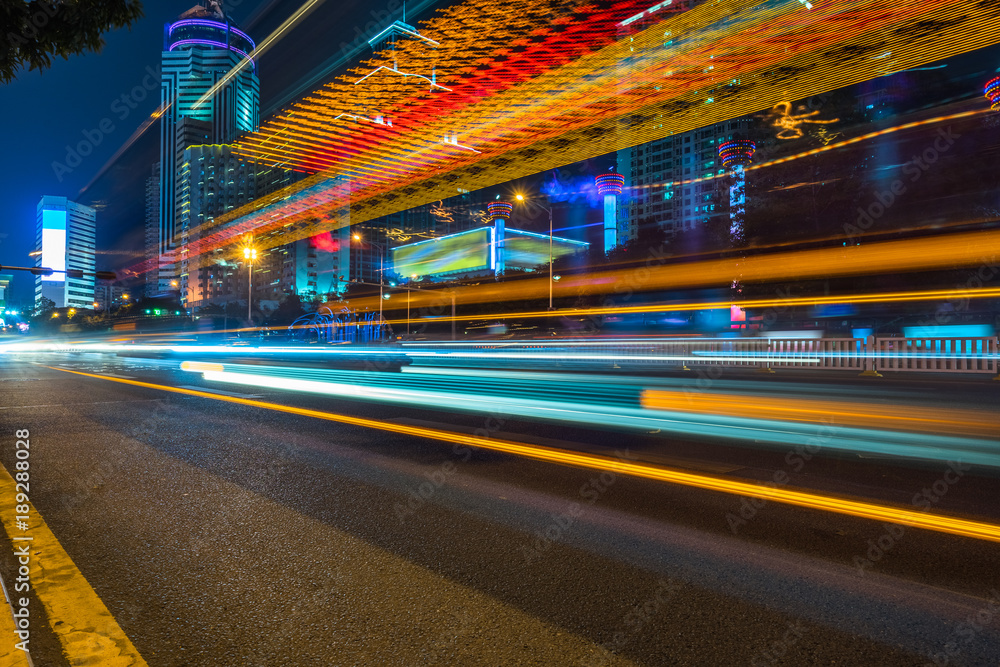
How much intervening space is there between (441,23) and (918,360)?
14.0 metres

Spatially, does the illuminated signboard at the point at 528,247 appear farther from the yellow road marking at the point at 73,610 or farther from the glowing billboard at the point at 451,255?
the yellow road marking at the point at 73,610

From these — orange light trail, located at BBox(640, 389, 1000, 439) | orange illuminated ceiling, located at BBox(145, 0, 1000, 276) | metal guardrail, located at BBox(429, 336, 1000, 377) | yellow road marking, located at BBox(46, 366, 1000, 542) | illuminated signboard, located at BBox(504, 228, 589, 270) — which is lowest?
yellow road marking, located at BBox(46, 366, 1000, 542)

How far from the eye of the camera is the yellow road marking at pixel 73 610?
216 cm

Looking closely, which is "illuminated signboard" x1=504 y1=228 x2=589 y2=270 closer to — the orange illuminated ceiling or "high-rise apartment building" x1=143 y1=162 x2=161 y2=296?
the orange illuminated ceiling

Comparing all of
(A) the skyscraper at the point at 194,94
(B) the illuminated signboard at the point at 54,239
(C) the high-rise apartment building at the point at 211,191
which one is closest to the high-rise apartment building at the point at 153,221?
(A) the skyscraper at the point at 194,94

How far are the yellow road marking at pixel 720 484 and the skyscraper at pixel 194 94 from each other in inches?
3161

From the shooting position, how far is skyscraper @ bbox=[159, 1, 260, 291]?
94.0 metres

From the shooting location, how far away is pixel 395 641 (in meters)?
2.30

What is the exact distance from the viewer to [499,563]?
10.4 feet

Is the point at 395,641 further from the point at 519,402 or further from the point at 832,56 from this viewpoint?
the point at 832,56

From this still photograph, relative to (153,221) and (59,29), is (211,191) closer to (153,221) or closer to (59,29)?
(59,29)

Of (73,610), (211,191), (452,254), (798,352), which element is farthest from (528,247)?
(73,610)

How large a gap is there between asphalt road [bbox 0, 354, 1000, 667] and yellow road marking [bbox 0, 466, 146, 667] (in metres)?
0.05

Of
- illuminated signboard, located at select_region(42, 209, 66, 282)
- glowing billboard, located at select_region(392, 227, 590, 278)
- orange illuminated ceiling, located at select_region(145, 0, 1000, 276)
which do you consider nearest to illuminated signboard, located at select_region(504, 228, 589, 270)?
glowing billboard, located at select_region(392, 227, 590, 278)
